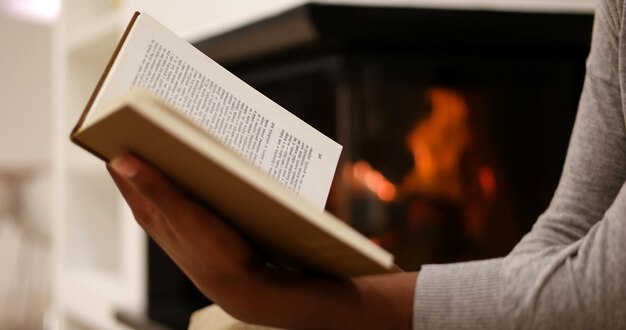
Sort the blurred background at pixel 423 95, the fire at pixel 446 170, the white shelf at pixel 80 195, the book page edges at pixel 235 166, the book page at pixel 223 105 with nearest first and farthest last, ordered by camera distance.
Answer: the book page edges at pixel 235 166
the book page at pixel 223 105
the blurred background at pixel 423 95
the fire at pixel 446 170
the white shelf at pixel 80 195

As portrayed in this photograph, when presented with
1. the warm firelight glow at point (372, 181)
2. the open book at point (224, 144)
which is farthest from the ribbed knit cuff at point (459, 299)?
the warm firelight glow at point (372, 181)

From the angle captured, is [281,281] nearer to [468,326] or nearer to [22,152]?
[468,326]

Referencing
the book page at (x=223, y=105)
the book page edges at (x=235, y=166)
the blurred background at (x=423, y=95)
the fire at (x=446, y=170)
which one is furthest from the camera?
the fire at (x=446, y=170)

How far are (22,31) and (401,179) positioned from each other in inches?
128

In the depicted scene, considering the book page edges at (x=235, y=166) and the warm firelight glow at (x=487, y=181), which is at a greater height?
the warm firelight glow at (x=487, y=181)

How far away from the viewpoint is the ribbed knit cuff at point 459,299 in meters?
0.62

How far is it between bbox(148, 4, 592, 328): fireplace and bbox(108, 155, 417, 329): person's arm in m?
0.77

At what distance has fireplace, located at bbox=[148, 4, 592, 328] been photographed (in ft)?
4.42

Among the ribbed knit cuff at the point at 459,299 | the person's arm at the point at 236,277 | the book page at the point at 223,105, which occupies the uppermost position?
the book page at the point at 223,105

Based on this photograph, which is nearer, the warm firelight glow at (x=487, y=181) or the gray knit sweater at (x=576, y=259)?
the gray knit sweater at (x=576, y=259)

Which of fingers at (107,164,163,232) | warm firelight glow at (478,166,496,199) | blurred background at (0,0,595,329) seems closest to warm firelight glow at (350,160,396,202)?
blurred background at (0,0,595,329)

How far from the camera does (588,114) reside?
2.36 feet

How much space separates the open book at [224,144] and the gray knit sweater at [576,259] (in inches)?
5.6

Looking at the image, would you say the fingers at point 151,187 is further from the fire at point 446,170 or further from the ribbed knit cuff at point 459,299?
the fire at point 446,170
